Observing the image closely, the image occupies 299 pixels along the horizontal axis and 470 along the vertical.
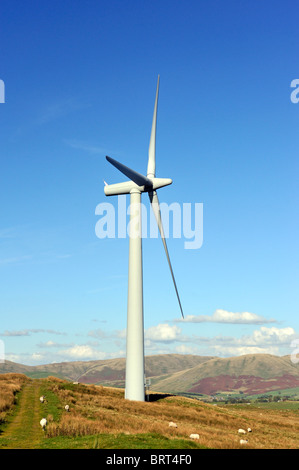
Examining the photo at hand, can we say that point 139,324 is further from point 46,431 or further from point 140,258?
point 46,431

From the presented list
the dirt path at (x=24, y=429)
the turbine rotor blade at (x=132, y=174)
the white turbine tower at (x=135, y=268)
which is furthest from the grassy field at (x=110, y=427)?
the turbine rotor blade at (x=132, y=174)

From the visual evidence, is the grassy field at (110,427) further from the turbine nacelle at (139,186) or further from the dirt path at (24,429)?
the turbine nacelle at (139,186)

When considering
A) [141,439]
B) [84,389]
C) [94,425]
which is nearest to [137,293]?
[84,389]

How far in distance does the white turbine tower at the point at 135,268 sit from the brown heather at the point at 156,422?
143 inches

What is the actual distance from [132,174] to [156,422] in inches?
1299

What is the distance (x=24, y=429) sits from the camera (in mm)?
32500

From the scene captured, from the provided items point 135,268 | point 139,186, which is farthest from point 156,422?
→ point 139,186

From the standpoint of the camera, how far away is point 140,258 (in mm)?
59469

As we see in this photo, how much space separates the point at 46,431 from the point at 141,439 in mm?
7769

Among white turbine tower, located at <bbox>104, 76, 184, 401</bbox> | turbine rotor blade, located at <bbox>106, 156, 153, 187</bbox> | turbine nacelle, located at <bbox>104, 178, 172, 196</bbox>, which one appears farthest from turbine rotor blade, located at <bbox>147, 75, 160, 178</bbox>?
turbine rotor blade, located at <bbox>106, 156, 153, 187</bbox>

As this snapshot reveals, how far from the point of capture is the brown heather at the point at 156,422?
1238 inches

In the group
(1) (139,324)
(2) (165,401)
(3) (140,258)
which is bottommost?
(2) (165,401)

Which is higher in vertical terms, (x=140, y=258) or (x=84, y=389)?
(x=140, y=258)
